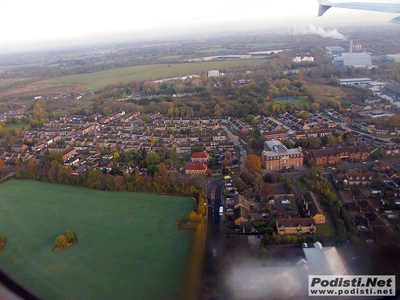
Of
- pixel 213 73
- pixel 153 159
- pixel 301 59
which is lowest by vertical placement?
pixel 153 159

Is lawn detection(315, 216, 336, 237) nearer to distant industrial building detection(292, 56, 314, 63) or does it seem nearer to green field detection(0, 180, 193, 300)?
green field detection(0, 180, 193, 300)

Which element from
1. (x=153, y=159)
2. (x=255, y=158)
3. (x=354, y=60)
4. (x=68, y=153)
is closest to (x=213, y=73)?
(x=354, y=60)

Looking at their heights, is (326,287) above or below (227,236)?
above

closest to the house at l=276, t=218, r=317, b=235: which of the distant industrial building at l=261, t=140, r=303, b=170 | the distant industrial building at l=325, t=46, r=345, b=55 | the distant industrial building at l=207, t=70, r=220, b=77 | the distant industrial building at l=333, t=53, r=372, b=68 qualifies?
the distant industrial building at l=261, t=140, r=303, b=170

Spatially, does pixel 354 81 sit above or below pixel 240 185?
above

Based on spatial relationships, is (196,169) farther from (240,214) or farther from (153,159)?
(240,214)

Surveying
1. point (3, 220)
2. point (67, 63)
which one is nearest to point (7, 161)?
point (3, 220)

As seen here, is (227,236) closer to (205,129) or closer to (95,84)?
(205,129)
